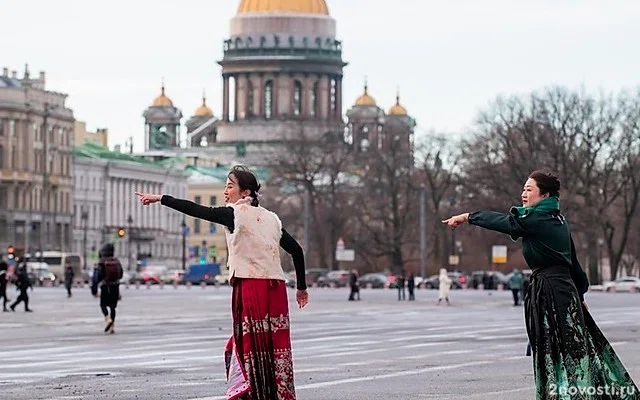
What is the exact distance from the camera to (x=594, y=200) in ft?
351

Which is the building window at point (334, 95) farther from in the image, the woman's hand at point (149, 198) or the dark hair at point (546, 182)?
the dark hair at point (546, 182)

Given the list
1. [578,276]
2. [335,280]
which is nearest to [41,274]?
[335,280]

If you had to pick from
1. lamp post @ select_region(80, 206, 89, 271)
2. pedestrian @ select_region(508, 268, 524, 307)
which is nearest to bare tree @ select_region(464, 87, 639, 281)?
pedestrian @ select_region(508, 268, 524, 307)

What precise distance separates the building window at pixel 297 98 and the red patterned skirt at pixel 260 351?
18160 centimetres

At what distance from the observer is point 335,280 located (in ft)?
366

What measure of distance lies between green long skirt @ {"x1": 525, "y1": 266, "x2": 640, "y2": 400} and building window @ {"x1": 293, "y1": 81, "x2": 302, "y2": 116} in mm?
182018

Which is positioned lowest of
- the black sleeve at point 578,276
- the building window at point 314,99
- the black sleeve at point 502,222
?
the black sleeve at point 578,276

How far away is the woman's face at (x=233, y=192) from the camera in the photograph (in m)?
15.5

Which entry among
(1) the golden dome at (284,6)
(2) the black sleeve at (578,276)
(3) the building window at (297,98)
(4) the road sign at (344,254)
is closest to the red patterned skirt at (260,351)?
(2) the black sleeve at (578,276)

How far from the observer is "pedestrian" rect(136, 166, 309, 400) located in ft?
49.6

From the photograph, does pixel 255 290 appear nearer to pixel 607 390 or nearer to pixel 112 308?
pixel 607 390

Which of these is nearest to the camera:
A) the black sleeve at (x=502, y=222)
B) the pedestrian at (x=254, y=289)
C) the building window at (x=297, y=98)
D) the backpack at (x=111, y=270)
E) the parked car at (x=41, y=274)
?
the black sleeve at (x=502, y=222)

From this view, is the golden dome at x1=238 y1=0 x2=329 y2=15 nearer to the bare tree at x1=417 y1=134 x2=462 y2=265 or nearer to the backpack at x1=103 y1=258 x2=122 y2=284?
the bare tree at x1=417 y1=134 x2=462 y2=265

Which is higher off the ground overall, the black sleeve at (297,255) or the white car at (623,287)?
the white car at (623,287)
